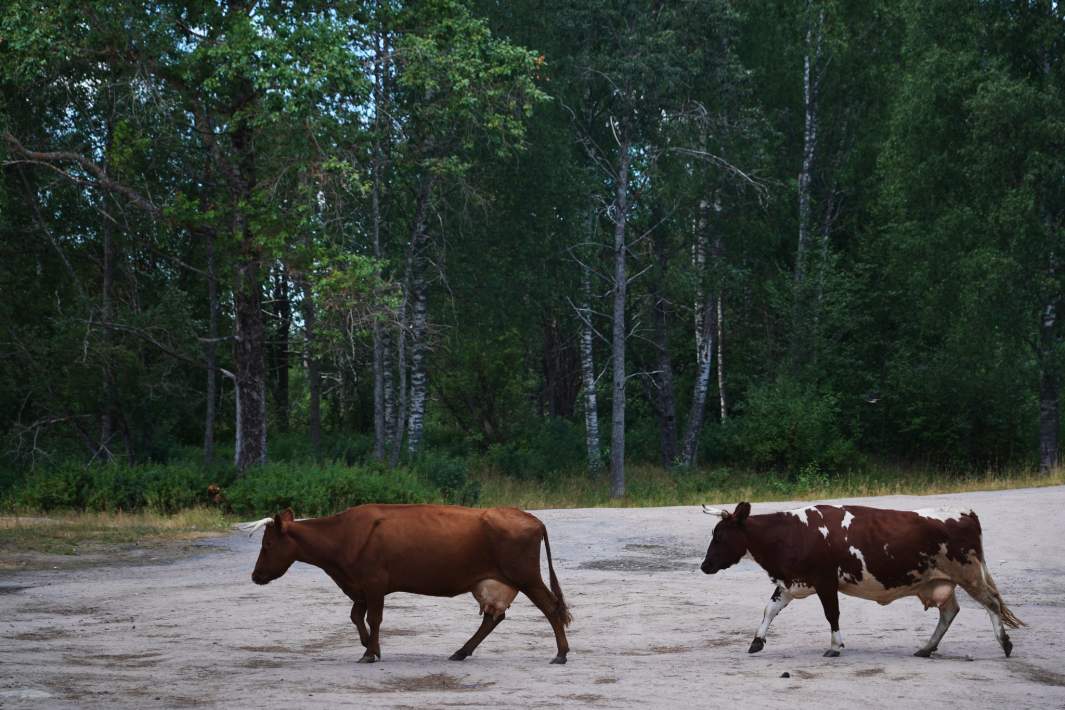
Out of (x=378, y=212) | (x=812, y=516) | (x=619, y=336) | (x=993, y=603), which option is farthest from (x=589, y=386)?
(x=993, y=603)

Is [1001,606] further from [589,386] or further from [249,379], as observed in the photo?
[589,386]

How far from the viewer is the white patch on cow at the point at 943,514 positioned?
11023mm

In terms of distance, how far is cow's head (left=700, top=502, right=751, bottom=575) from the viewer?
11359 mm

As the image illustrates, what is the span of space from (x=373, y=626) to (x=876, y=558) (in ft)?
13.7

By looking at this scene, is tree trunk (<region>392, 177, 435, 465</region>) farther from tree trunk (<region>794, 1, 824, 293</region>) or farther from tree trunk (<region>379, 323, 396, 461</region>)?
tree trunk (<region>794, 1, 824, 293</region>)

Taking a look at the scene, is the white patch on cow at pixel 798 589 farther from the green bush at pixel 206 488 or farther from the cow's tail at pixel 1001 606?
Answer: the green bush at pixel 206 488

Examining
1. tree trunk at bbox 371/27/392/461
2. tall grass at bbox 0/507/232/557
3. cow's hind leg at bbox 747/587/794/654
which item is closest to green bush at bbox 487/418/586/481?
tree trunk at bbox 371/27/392/461

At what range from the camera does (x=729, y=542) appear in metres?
11.4

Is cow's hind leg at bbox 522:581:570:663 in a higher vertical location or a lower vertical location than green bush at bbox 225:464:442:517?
lower

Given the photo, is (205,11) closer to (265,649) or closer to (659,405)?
(265,649)

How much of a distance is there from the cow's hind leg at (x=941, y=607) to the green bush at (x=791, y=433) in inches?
1178

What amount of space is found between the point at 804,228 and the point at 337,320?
23.3 meters

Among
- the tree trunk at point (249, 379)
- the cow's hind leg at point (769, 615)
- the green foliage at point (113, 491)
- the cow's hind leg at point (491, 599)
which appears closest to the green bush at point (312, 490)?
the green foliage at point (113, 491)

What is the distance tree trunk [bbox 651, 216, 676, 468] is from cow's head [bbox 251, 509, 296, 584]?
3174cm
